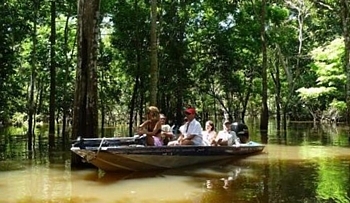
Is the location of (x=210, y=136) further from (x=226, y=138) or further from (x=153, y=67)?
(x=153, y=67)

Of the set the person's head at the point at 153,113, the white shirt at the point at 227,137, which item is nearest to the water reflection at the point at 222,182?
the person's head at the point at 153,113

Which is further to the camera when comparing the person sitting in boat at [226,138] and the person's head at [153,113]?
the person sitting in boat at [226,138]

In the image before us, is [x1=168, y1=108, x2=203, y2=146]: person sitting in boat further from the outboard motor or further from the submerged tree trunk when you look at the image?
the outboard motor

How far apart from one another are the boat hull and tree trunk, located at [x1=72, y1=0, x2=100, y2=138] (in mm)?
1323

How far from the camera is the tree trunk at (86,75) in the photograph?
12.6 meters

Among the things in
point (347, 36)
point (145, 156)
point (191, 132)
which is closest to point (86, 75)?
point (145, 156)

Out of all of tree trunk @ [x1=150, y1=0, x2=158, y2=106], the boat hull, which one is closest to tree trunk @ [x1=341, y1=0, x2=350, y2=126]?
tree trunk @ [x1=150, y1=0, x2=158, y2=106]

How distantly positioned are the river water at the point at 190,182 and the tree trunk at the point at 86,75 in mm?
1214

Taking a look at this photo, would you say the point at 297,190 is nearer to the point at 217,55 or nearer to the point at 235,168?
the point at 235,168

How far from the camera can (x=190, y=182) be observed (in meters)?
10.9

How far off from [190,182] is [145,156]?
157 centimetres

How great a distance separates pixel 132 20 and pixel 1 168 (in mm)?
16891

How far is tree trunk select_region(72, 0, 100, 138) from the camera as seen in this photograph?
41.3ft

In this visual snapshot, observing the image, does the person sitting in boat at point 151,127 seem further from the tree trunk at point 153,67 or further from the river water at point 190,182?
the tree trunk at point 153,67
